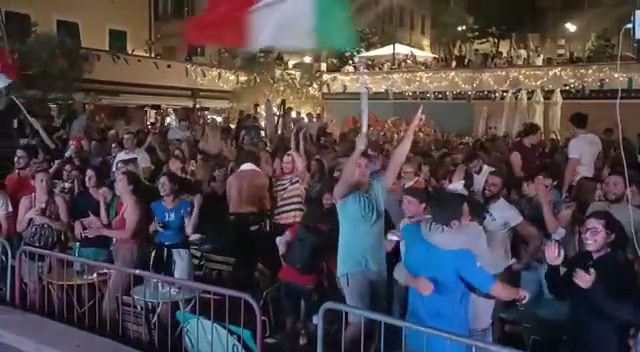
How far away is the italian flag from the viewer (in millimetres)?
6047

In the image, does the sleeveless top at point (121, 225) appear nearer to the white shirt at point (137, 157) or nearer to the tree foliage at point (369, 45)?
the white shirt at point (137, 157)

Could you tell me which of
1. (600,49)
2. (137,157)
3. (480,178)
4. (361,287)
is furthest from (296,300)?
(600,49)

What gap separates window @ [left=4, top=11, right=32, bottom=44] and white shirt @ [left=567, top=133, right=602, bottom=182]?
11.5 m

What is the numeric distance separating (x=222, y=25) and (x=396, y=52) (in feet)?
34.3

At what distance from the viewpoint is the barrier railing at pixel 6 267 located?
7598 millimetres

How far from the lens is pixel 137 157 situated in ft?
34.1

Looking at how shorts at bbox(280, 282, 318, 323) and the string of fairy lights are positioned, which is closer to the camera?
shorts at bbox(280, 282, 318, 323)

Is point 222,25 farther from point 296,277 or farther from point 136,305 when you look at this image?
point 136,305

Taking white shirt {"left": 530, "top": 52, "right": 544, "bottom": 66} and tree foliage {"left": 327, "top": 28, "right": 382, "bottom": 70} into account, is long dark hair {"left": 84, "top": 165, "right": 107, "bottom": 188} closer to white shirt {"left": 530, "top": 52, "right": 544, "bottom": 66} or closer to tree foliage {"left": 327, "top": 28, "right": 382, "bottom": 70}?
tree foliage {"left": 327, "top": 28, "right": 382, "bottom": 70}

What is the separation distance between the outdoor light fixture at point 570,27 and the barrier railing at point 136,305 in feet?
46.5

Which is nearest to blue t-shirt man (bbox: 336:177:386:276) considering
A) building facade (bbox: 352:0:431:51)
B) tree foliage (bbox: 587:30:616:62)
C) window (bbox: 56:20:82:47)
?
building facade (bbox: 352:0:431:51)

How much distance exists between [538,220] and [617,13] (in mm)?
12927

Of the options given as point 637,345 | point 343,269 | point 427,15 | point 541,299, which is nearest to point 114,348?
point 343,269

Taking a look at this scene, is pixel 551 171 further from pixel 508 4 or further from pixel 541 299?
pixel 508 4
